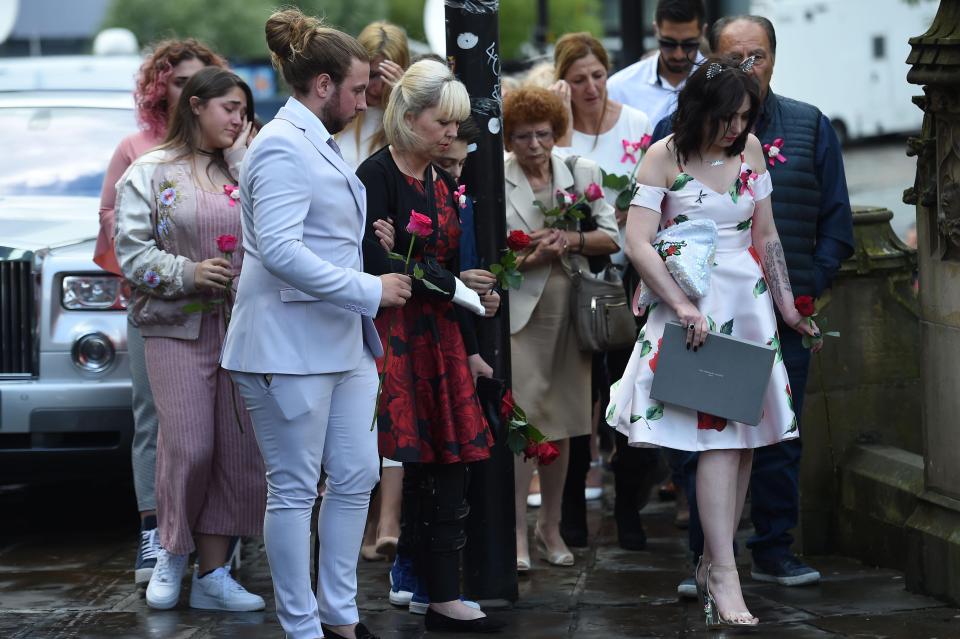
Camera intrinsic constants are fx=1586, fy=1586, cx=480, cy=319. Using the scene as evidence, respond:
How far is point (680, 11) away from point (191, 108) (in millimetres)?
2676

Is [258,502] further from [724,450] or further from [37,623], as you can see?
[724,450]

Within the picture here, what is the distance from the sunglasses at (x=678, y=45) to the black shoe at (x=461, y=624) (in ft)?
11.0

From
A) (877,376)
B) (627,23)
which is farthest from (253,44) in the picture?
(877,376)

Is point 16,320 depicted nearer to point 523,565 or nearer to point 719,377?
point 523,565

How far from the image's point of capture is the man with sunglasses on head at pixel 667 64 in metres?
7.69

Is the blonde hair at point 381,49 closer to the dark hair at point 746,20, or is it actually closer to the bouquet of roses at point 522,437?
the dark hair at point 746,20

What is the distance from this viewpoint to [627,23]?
39.5 ft

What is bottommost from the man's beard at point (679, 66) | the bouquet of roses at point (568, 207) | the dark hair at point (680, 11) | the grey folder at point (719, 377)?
the grey folder at point (719, 377)

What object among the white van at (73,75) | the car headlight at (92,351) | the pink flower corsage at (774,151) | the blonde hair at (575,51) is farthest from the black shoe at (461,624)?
the white van at (73,75)

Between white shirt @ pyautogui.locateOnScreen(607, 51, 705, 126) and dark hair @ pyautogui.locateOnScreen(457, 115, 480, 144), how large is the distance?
2183 millimetres

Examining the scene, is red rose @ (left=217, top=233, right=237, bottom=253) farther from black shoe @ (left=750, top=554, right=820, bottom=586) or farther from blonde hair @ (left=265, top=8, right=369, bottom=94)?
black shoe @ (left=750, top=554, right=820, bottom=586)

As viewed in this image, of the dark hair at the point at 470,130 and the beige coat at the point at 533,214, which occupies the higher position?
the dark hair at the point at 470,130

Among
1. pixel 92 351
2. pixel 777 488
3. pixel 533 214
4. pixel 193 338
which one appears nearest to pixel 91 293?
pixel 92 351

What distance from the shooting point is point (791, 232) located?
241 inches
